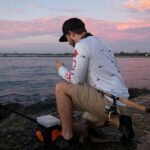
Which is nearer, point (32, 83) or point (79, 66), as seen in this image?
point (79, 66)

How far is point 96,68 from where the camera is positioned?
5121 millimetres

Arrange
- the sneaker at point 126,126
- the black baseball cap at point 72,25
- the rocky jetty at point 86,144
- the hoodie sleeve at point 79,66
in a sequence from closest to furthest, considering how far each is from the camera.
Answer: the hoodie sleeve at point 79,66, the black baseball cap at point 72,25, the sneaker at point 126,126, the rocky jetty at point 86,144

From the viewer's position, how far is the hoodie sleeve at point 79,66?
5.00 m

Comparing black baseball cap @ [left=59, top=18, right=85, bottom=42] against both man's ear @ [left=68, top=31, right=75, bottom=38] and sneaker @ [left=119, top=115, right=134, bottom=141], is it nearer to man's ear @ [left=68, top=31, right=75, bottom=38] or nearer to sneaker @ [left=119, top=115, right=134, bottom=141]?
man's ear @ [left=68, top=31, right=75, bottom=38]

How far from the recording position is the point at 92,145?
18.4ft

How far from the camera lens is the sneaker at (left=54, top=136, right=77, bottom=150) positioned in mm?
5211

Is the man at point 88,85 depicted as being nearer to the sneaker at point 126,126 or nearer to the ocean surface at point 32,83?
the sneaker at point 126,126

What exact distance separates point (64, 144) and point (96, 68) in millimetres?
1270

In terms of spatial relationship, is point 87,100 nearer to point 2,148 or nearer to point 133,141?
point 133,141

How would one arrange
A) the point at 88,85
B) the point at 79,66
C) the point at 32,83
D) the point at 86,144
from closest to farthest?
the point at 79,66
the point at 88,85
the point at 86,144
the point at 32,83

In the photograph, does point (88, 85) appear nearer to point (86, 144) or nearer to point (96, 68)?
point (96, 68)

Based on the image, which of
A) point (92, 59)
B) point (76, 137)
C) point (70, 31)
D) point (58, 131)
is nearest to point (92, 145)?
point (76, 137)

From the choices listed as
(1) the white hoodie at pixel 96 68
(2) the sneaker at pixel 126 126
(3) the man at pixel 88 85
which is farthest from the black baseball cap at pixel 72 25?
(2) the sneaker at pixel 126 126

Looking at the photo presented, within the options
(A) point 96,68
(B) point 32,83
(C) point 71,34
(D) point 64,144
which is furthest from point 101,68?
(B) point 32,83
